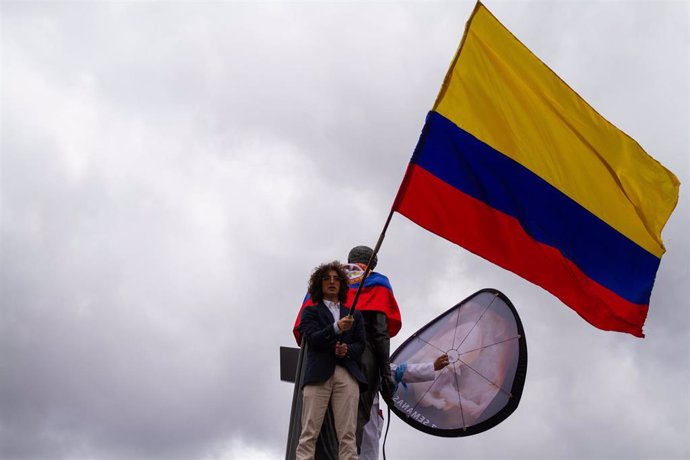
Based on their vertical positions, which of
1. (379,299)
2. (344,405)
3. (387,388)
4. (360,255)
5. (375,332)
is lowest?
(344,405)

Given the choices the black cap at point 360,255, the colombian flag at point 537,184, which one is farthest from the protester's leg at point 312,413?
the black cap at point 360,255

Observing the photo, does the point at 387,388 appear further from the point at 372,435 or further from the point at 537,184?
the point at 537,184

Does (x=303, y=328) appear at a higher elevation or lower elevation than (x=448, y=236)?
lower

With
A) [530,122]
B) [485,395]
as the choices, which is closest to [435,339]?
[485,395]

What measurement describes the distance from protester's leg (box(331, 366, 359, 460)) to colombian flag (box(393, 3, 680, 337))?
6.32 ft

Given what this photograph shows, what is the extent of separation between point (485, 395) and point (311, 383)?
Answer: 11.2 ft

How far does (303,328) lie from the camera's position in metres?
8.99

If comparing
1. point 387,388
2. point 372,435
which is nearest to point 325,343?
point 387,388

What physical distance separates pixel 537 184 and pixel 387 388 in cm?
318

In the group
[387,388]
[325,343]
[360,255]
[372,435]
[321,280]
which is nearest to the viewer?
[325,343]

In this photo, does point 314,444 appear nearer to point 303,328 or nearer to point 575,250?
point 303,328

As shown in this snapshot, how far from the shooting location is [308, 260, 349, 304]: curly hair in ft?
31.4

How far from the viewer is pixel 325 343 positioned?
28.6 feet

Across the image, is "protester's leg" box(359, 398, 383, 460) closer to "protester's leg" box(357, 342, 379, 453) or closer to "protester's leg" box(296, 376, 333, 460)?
"protester's leg" box(357, 342, 379, 453)
